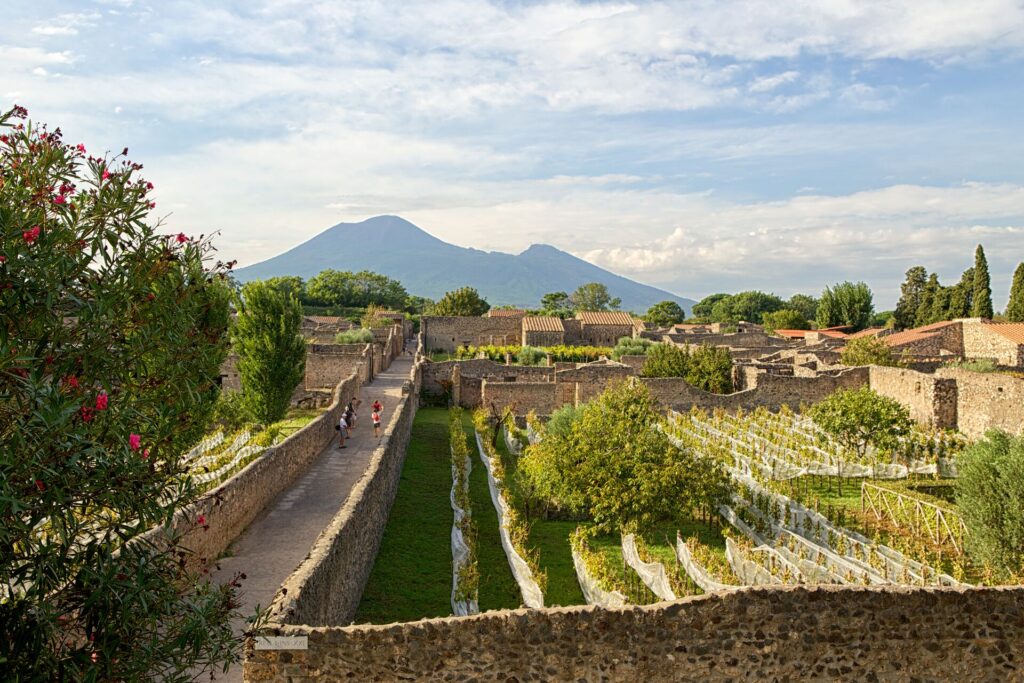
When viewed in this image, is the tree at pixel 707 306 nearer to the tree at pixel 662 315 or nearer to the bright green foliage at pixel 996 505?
the tree at pixel 662 315

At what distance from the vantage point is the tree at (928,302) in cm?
6686

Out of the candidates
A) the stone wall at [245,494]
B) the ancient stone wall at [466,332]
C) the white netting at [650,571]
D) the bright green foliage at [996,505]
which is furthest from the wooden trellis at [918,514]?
the ancient stone wall at [466,332]

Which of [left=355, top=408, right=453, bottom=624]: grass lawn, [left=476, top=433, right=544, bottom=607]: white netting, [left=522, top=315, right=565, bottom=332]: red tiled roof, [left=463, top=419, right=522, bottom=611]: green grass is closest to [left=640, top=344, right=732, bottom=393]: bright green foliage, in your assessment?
[left=355, top=408, right=453, bottom=624]: grass lawn

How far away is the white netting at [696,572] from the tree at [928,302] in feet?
208

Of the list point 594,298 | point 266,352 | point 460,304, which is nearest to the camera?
point 266,352

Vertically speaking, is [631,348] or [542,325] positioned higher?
[542,325]

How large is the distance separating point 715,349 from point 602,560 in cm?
2525

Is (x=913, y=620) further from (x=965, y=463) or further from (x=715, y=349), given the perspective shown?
(x=715, y=349)

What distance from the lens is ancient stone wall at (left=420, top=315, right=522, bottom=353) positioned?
59.4 meters

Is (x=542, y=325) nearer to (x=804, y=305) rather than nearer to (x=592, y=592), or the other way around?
(x=592, y=592)

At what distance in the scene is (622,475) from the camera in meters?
14.5

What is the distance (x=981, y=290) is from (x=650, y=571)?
5853cm

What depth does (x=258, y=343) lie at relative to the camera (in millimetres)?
27172

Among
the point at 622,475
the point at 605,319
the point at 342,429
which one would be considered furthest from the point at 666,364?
the point at 605,319
